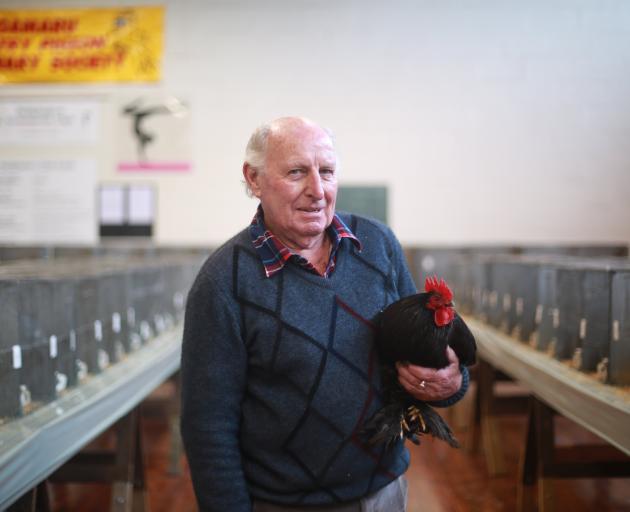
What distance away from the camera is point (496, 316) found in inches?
111

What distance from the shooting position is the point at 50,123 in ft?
18.7

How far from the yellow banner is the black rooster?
5219mm

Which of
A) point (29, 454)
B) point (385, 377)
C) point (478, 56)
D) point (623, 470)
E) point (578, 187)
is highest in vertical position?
point (478, 56)

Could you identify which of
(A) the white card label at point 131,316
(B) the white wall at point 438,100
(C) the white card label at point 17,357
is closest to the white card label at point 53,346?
(C) the white card label at point 17,357

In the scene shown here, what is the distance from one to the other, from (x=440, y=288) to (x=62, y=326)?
1115 mm

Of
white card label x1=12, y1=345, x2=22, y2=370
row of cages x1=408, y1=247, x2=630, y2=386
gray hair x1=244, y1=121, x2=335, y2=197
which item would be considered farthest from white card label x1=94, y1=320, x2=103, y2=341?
row of cages x1=408, y1=247, x2=630, y2=386

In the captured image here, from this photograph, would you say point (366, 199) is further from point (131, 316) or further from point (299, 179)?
point (299, 179)

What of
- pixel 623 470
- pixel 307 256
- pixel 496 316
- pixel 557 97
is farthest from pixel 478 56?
pixel 307 256

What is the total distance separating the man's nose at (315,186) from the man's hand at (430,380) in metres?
0.36

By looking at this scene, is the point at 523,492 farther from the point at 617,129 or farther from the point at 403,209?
the point at 617,129

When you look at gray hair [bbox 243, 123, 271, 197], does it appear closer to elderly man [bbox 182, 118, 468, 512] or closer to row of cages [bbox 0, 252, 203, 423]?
elderly man [bbox 182, 118, 468, 512]

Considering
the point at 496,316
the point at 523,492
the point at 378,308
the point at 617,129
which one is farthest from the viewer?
the point at 617,129

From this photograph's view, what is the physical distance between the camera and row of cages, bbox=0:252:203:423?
54.9 inches

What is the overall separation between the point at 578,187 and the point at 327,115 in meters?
2.54
